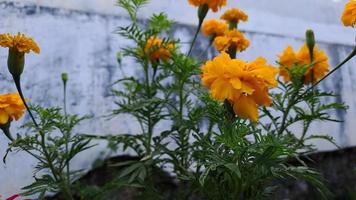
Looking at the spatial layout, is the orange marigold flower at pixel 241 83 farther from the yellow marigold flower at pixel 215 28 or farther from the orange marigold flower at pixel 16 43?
the yellow marigold flower at pixel 215 28

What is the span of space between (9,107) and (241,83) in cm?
58

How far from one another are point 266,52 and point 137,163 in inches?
50.3

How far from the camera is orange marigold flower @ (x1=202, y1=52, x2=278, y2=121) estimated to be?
786 mm

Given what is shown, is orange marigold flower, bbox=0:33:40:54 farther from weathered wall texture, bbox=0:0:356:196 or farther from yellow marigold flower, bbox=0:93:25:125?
weathered wall texture, bbox=0:0:356:196

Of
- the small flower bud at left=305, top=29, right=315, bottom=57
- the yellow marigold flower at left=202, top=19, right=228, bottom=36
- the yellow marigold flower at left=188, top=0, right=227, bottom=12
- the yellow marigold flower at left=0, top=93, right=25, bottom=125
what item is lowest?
the yellow marigold flower at left=0, top=93, right=25, bottom=125

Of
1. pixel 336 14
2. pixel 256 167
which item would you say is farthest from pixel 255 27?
pixel 256 167

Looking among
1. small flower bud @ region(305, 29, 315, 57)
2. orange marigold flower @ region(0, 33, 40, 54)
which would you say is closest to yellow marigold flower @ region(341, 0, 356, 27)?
small flower bud @ region(305, 29, 315, 57)

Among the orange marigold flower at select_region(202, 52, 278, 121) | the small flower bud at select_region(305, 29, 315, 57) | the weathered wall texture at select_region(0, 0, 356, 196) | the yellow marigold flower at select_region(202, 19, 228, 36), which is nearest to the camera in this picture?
the orange marigold flower at select_region(202, 52, 278, 121)

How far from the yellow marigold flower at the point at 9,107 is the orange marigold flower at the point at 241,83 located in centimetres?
50

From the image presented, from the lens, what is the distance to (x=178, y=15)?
2.04 meters

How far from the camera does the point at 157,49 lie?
1.30m

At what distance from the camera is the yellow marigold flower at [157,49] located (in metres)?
1.30

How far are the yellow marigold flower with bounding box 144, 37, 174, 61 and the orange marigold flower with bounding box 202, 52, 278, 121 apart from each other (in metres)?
0.50

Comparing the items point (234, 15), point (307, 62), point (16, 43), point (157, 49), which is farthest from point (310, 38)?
point (16, 43)
